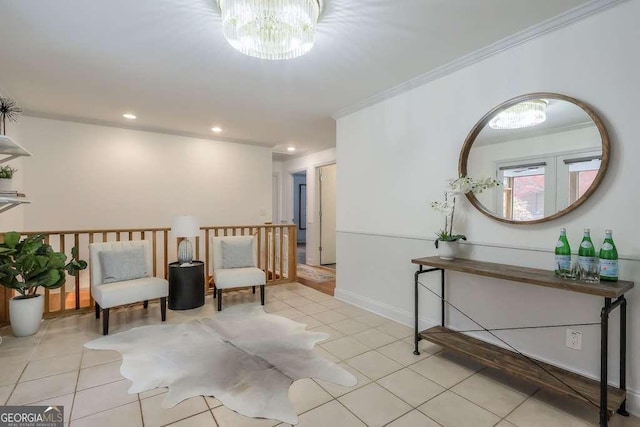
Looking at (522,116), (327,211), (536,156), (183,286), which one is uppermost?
(522,116)

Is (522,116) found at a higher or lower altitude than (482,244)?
higher

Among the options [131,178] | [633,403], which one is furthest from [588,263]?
[131,178]

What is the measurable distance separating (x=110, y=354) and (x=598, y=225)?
3.65 meters

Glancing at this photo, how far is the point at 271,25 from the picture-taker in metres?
1.91

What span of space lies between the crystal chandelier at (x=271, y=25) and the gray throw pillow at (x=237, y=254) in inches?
97.2

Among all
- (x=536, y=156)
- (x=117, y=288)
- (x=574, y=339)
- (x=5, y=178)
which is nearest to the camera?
(x=574, y=339)

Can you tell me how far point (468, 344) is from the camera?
2.34 m

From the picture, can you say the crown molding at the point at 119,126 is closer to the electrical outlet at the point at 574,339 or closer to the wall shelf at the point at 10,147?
the wall shelf at the point at 10,147

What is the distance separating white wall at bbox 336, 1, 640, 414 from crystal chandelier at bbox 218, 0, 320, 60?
1509 millimetres

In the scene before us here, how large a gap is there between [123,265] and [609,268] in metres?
4.04

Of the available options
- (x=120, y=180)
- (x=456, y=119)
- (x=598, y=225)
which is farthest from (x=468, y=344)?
(x=120, y=180)

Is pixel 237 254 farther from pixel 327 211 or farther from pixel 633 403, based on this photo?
pixel 633 403

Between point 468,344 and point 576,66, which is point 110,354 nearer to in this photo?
point 468,344

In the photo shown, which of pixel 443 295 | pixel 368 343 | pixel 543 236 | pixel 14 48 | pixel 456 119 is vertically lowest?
pixel 368 343
